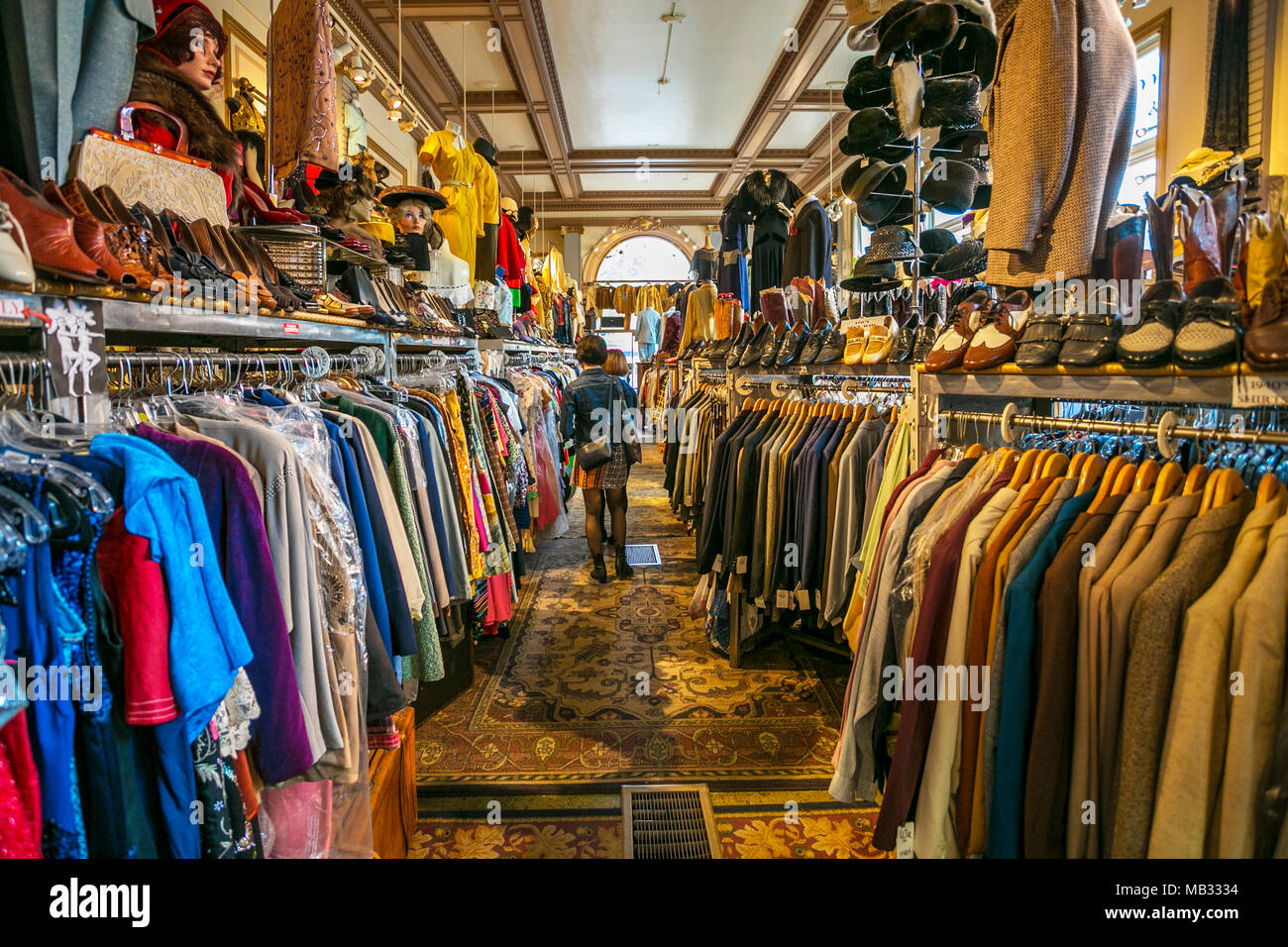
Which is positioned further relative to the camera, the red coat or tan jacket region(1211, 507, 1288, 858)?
the red coat

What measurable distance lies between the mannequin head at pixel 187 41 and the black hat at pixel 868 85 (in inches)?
100

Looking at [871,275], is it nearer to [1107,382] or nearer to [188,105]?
[1107,382]

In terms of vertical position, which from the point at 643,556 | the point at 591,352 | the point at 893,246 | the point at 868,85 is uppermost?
the point at 868,85

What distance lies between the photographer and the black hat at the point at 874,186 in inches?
138

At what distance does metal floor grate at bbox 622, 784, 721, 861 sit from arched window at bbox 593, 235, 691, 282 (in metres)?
13.0

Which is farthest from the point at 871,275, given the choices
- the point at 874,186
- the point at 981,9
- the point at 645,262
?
the point at 645,262

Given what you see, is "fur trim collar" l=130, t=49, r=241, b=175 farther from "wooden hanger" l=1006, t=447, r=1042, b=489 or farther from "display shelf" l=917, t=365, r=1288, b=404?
"wooden hanger" l=1006, t=447, r=1042, b=489

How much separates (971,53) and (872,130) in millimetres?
588

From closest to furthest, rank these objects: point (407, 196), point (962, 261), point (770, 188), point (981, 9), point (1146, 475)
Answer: point (1146, 475) → point (981, 9) → point (962, 261) → point (407, 196) → point (770, 188)

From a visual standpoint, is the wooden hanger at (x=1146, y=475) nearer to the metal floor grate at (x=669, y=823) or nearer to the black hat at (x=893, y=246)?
the metal floor grate at (x=669, y=823)

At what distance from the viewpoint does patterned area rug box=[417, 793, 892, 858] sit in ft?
7.68

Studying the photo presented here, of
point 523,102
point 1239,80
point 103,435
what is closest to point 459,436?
point 103,435

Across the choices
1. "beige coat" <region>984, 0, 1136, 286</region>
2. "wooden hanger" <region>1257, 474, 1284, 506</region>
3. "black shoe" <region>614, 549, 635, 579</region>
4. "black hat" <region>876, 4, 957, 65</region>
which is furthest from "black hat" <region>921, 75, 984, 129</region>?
"black shoe" <region>614, 549, 635, 579</region>

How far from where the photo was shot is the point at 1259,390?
4.09 feet
